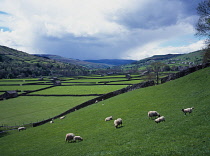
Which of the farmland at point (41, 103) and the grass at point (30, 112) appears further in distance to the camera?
the farmland at point (41, 103)

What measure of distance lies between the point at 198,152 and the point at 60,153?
1193 centimetres

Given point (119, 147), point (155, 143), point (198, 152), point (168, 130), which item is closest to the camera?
point (198, 152)

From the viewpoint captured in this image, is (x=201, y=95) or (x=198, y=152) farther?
(x=201, y=95)

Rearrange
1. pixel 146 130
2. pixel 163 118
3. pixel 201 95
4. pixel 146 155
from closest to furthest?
pixel 146 155 < pixel 146 130 < pixel 163 118 < pixel 201 95

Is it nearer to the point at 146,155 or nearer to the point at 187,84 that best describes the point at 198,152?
the point at 146,155

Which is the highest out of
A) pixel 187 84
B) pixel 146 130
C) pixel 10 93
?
pixel 187 84

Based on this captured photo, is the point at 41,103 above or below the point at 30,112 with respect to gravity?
above

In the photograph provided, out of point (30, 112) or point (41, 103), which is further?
point (41, 103)

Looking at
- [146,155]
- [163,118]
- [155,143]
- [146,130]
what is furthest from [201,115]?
[146,155]

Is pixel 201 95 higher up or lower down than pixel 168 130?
higher up

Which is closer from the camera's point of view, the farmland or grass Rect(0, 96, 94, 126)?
grass Rect(0, 96, 94, 126)

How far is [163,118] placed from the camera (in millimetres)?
18094

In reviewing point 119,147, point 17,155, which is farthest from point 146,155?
point 17,155

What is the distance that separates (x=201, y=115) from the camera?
54.5 ft
